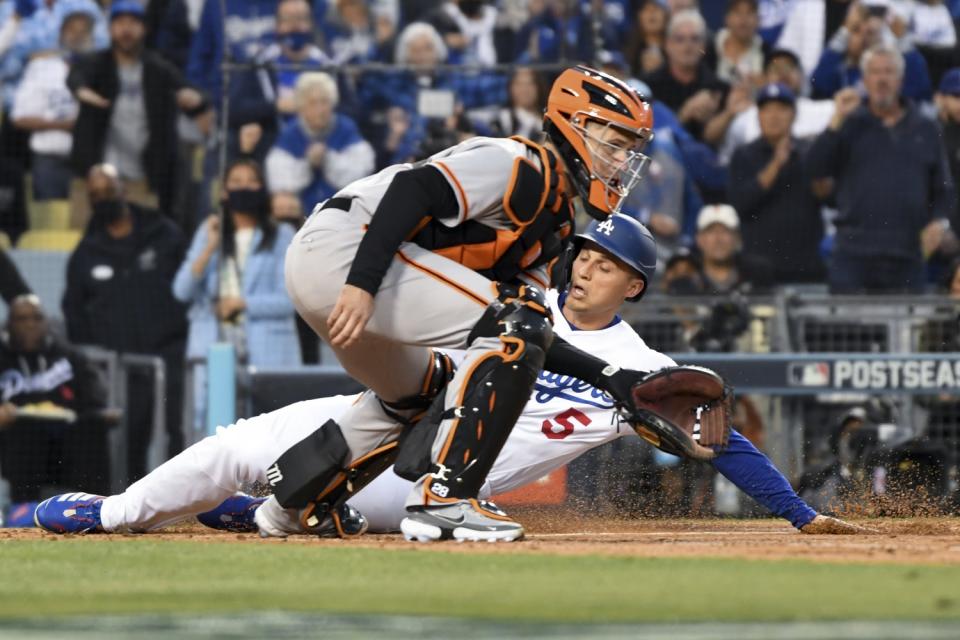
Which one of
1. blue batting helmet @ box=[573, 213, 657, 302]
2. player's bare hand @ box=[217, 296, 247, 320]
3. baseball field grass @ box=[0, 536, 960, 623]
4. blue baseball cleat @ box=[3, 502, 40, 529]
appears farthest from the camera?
player's bare hand @ box=[217, 296, 247, 320]

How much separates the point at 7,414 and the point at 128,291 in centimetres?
111

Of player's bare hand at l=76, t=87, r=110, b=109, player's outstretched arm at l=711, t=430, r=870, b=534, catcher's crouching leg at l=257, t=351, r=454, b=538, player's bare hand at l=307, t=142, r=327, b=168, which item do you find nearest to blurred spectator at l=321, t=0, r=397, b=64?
player's bare hand at l=307, t=142, r=327, b=168

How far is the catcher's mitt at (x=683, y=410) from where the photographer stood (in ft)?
15.8

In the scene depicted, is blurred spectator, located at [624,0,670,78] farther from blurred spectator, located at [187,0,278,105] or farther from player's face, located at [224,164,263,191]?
player's face, located at [224,164,263,191]

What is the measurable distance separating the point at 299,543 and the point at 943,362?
4.94m

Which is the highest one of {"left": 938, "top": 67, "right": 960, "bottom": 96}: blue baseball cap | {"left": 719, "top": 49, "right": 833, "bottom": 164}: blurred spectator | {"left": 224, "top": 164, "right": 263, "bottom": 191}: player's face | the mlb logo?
{"left": 938, "top": 67, "right": 960, "bottom": 96}: blue baseball cap

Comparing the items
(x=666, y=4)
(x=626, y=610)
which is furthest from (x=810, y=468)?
(x=626, y=610)

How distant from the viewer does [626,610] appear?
303 centimetres

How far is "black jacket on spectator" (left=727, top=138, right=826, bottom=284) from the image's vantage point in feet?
31.9

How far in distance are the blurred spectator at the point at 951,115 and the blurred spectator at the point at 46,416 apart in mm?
5645

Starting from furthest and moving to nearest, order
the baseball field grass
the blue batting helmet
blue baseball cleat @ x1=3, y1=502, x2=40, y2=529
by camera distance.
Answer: blue baseball cleat @ x1=3, y1=502, x2=40, y2=529
the blue batting helmet
the baseball field grass

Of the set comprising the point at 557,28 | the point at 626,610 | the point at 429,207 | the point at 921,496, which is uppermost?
the point at 557,28

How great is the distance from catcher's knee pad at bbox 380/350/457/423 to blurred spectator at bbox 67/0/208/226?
573cm

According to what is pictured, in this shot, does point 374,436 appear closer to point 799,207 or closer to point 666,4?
point 799,207
